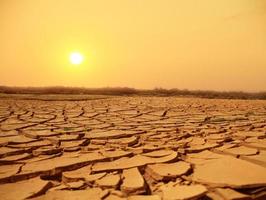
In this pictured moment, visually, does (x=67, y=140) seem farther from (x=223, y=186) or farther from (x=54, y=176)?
(x=223, y=186)

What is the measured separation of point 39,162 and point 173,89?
44.6ft

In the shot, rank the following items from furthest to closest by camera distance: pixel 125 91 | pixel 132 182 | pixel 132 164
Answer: pixel 125 91 → pixel 132 164 → pixel 132 182

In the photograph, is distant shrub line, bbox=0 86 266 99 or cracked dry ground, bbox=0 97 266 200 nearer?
cracked dry ground, bbox=0 97 266 200

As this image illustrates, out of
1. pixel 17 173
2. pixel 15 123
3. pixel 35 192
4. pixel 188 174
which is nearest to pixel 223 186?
pixel 188 174

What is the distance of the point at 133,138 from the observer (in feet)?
9.58

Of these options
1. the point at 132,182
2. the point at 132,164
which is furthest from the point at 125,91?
the point at 132,182

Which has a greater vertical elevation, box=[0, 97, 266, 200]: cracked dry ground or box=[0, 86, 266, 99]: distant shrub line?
box=[0, 86, 266, 99]: distant shrub line

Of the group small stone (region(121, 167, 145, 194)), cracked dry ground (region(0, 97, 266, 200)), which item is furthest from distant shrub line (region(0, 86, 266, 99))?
small stone (region(121, 167, 145, 194))

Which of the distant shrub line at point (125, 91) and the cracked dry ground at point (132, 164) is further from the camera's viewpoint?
the distant shrub line at point (125, 91)

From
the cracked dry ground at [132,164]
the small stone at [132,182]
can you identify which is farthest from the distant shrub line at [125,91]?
the small stone at [132,182]

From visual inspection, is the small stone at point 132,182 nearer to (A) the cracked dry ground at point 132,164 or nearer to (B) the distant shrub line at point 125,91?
(A) the cracked dry ground at point 132,164

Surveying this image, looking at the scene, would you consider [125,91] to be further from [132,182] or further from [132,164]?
[132,182]

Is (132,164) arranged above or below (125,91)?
below

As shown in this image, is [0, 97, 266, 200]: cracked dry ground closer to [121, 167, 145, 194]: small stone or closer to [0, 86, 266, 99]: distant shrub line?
[121, 167, 145, 194]: small stone
